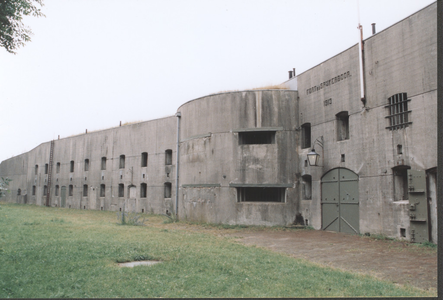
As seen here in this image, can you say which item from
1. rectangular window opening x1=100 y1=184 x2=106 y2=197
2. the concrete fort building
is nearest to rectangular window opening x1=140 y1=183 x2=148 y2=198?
the concrete fort building

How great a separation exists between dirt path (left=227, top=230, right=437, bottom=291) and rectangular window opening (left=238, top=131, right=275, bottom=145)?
488 cm

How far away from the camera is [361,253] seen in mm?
9109

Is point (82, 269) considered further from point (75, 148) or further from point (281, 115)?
point (75, 148)

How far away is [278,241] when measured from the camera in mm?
11477

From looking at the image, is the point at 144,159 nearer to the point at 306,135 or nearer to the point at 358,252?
the point at 306,135

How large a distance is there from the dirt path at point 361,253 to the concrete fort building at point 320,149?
95cm

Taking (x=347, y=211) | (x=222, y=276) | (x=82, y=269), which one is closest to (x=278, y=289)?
(x=222, y=276)

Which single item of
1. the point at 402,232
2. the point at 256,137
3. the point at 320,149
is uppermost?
the point at 256,137

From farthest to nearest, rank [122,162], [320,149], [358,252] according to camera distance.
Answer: [122,162], [320,149], [358,252]

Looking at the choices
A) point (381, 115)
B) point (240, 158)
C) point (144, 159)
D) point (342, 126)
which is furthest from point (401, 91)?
point (144, 159)

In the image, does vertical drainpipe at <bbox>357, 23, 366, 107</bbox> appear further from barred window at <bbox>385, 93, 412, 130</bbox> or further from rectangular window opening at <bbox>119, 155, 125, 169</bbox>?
rectangular window opening at <bbox>119, 155, 125, 169</bbox>

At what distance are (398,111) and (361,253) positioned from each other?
4829 millimetres

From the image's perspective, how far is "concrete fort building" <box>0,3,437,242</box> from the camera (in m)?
10.2

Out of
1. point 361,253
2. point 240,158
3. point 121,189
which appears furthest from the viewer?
point 121,189
